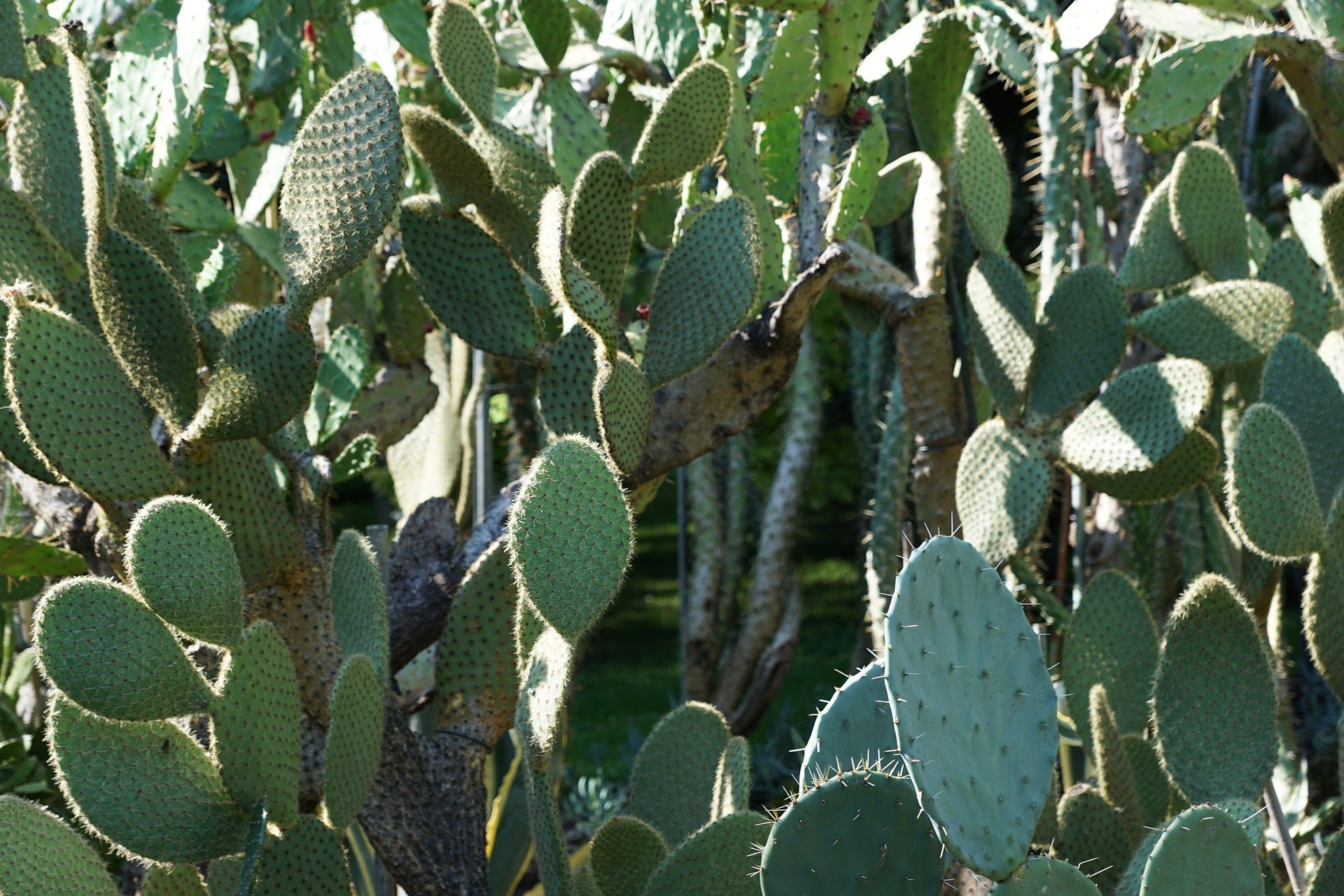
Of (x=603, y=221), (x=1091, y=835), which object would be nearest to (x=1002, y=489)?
(x=1091, y=835)

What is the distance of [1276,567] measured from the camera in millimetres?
2238

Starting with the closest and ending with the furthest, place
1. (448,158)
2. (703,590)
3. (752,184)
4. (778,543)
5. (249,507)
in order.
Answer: (249,507) < (448,158) < (752,184) < (778,543) < (703,590)

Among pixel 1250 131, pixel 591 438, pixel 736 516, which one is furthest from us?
pixel 736 516

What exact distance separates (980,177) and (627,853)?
4.09 ft

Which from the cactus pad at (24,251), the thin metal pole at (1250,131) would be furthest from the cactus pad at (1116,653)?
the thin metal pole at (1250,131)

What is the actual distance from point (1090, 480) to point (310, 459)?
1.23 m

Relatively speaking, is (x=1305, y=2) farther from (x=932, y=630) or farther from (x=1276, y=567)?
(x=932, y=630)

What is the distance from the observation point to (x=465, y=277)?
5.34 ft

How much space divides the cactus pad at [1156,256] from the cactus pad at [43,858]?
1776 mm

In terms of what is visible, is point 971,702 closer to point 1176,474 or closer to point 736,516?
point 1176,474

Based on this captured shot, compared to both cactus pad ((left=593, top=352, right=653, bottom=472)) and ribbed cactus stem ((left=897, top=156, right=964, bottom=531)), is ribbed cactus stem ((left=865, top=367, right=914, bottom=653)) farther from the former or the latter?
cactus pad ((left=593, top=352, right=653, bottom=472))

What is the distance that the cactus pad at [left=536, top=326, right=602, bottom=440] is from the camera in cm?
163

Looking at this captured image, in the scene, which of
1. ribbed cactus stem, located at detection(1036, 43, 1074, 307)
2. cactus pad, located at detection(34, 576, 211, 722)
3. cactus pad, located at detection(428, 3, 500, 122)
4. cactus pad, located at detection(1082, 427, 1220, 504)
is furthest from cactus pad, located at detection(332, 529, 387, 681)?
ribbed cactus stem, located at detection(1036, 43, 1074, 307)

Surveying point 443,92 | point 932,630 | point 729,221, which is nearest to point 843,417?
point 443,92
